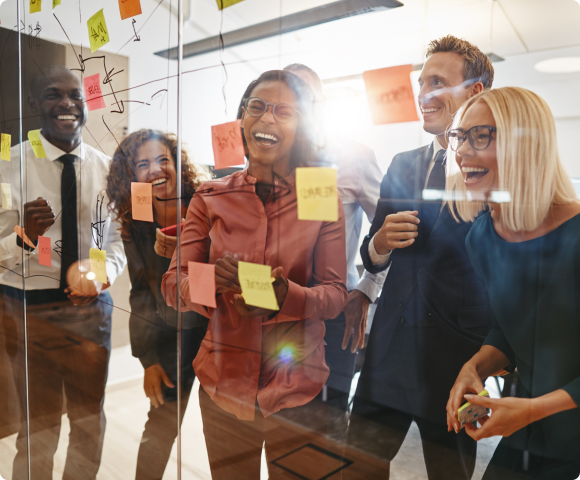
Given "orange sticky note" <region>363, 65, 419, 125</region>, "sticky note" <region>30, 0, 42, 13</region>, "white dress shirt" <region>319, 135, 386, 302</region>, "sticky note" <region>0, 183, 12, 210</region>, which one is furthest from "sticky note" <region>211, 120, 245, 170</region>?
"sticky note" <region>0, 183, 12, 210</region>

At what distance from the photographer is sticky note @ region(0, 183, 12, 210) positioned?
2.03 metres

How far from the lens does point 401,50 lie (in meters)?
0.84

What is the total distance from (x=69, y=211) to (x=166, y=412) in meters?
0.81

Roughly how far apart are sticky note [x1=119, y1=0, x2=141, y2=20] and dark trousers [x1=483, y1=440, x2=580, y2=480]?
1412 mm

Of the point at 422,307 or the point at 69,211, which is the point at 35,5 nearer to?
the point at 69,211

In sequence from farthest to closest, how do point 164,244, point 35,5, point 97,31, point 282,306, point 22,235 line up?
point 22,235
point 35,5
point 97,31
point 164,244
point 282,306

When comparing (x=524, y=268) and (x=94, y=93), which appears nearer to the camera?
(x=524, y=268)

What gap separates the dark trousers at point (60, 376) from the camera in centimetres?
169

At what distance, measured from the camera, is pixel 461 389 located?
2.66 feet

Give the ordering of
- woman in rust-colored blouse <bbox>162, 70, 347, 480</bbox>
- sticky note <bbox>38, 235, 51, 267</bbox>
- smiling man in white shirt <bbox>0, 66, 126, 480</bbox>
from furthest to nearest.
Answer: sticky note <bbox>38, 235, 51, 267</bbox> → smiling man in white shirt <bbox>0, 66, 126, 480</bbox> → woman in rust-colored blouse <bbox>162, 70, 347, 480</bbox>

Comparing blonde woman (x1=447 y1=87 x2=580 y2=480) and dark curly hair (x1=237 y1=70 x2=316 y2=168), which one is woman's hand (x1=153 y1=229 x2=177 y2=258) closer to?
dark curly hair (x1=237 y1=70 x2=316 y2=168)

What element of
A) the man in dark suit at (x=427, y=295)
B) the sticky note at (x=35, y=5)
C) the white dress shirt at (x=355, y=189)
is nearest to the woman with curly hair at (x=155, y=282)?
the white dress shirt at (x=355, y=189)

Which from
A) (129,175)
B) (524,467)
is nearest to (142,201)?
(129,175)

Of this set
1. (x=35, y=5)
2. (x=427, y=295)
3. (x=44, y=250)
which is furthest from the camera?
(x=44, y=250)
